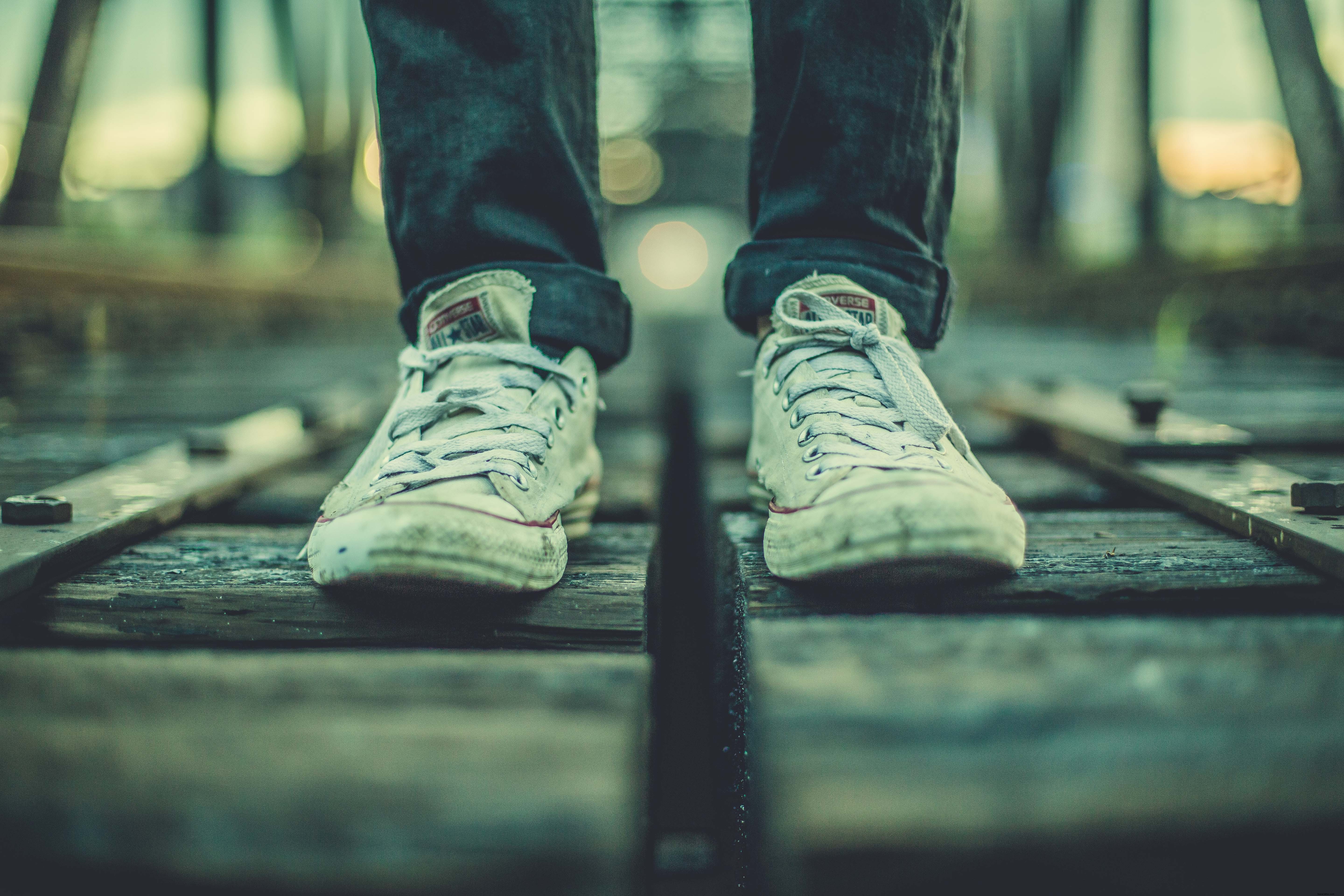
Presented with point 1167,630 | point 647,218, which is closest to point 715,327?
point 1167,630

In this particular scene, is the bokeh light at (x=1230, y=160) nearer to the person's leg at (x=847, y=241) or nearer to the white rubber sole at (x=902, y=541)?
the person's leg at (x=847, y=241)

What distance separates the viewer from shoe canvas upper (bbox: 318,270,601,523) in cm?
57

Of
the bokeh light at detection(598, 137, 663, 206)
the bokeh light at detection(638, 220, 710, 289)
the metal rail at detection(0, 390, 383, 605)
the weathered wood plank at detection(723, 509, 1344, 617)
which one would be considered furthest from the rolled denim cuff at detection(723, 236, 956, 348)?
the bokeh light at detection(638, 220, 710, 289)

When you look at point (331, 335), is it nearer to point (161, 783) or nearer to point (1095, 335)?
point (1095, 335)

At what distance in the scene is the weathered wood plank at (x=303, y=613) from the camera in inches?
20.2

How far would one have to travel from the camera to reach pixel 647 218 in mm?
16828

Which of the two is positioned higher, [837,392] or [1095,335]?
[1095,335]

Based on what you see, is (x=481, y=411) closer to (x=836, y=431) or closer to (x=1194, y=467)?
(x=836, y=431)

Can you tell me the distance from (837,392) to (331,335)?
366 cm

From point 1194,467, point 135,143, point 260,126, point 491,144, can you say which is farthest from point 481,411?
point 260,126

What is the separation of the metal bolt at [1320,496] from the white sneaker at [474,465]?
574 millimetres

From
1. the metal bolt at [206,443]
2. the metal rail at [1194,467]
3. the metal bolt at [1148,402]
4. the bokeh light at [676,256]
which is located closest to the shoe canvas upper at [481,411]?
the metal bolt at [206,443]

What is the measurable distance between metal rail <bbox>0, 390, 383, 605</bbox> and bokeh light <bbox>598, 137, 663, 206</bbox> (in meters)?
13.6

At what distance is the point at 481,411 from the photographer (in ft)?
2.11
